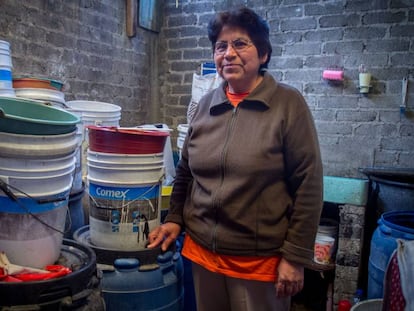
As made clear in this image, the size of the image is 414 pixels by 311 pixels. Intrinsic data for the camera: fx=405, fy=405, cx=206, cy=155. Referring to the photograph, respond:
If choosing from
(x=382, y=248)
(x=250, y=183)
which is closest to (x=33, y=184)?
(x=250, y=183)

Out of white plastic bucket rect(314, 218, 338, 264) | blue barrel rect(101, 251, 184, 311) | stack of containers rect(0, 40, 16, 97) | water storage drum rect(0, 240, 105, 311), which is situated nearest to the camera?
water storage drum rect(0, 240, 105, 311)

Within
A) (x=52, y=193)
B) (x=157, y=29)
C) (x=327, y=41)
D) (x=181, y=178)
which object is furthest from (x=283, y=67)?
(x=52, y=193)

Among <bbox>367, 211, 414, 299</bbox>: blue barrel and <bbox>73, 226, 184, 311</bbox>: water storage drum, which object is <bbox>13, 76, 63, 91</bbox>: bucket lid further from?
<bbox>367, 211, 414, 299</bbox>: blue barrel

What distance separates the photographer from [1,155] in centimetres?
117

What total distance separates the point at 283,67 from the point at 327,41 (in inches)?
15.0

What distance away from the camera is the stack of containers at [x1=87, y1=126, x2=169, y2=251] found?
1567mm

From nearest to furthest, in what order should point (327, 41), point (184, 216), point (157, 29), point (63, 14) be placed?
point (184, 216) → point (63, 14) → point (327, 41) → point (157, 29)

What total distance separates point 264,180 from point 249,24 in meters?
0.55

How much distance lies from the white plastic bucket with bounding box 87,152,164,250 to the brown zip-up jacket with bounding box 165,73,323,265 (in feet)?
0.99

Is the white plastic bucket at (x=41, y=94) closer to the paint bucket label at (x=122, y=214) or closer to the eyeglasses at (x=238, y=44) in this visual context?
the paint bucket label at (x=122, y=214)

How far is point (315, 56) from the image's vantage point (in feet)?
10.2

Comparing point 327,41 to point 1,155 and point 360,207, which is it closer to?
point 360,207

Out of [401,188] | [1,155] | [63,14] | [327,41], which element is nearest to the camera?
[1,155]

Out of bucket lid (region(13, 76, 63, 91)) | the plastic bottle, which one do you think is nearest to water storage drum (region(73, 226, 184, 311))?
bucket lid (region(13, 76, 63, 91))
